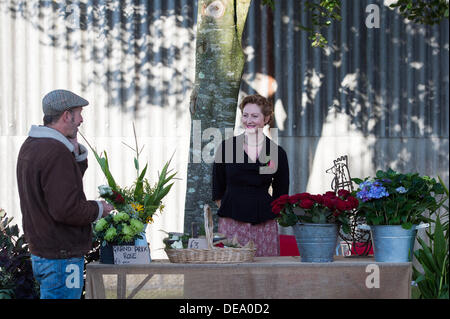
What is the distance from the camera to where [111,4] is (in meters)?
7.56

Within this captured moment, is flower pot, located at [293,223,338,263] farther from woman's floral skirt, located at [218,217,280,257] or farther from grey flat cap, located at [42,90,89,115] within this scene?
grey flat cap, located at [42,90,89,115]

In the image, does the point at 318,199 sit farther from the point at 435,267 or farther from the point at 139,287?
the point at 139,287

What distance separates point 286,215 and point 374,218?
453 mm

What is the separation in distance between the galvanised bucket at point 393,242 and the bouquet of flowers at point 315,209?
0.58 feet

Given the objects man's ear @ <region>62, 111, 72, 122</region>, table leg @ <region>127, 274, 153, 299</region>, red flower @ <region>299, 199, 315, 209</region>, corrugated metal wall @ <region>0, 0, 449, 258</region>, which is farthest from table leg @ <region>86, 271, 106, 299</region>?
corrugated metal wall @ <region>0, 0, 449, 258</region>

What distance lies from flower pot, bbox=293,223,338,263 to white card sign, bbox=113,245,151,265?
78 centimetres

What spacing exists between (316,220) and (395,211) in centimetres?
42

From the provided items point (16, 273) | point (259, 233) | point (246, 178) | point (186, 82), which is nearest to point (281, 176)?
point (246, 178)

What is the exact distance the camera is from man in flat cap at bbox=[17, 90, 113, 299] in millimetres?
3574

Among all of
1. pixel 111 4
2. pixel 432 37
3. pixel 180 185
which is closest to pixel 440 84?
pixel 432 37

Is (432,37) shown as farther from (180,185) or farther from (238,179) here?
(238,179)

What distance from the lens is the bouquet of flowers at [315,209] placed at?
369 centimetres

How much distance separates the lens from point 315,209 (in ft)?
12.2

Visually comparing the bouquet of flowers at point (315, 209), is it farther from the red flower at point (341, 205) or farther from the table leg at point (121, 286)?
the table leg at point (121, 286)
